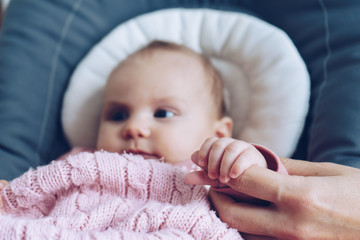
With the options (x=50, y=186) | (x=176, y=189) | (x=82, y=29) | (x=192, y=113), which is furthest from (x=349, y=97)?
(x=82, y=29)

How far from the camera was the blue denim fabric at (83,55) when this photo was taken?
108cm

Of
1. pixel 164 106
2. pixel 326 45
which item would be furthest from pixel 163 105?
pixel 326 45

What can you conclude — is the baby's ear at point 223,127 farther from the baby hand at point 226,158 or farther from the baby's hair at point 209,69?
the baby hand at point 226,158

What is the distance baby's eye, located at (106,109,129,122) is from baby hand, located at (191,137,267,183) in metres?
0.46

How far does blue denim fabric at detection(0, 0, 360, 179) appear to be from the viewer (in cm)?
108

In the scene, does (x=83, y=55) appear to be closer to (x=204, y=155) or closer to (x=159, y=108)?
(x=159, y=108)

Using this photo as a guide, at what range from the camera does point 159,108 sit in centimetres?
118

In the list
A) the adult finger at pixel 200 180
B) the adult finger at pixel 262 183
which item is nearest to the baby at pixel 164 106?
the adult finger at pixel 200 180

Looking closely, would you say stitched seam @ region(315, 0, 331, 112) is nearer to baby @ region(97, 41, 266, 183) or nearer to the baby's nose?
baby @ region(97, 41, 266, 183)

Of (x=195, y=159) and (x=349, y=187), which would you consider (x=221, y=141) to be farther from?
(x=349, y=187)

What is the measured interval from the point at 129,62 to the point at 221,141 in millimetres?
604

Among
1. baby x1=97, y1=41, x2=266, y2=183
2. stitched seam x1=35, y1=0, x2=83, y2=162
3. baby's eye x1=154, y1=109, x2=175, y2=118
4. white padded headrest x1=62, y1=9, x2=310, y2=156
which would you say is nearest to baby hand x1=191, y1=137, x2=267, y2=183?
baby x1=97, y1=41, x2=266, y2=183

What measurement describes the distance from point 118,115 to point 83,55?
0.39 metres

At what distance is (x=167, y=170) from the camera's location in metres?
0.95
